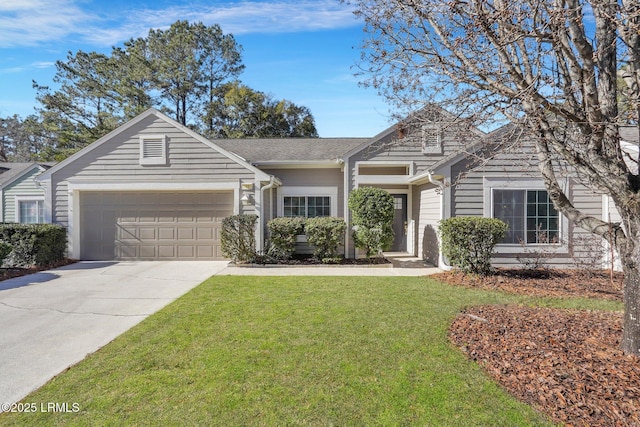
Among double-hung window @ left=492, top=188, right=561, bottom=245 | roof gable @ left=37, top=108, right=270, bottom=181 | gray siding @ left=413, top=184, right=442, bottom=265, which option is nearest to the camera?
double-hung window @ left=492, top=188, right=561, bottom=245

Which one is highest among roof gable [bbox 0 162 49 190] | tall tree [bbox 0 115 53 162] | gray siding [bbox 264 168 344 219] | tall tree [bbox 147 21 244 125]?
tall tree [bbox 147 21 244 125]

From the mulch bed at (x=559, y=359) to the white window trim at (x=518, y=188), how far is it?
12.4ft

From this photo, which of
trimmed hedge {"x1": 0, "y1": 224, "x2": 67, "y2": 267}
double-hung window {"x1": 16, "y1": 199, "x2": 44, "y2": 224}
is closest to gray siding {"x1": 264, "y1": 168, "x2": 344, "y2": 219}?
trimmed hedge {"x1": 0, "y1": 224, "x2": 67, "y2": 267}

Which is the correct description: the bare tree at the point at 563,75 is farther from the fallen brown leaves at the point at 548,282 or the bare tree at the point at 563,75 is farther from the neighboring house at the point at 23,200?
the neighboring house at the point at 23,200

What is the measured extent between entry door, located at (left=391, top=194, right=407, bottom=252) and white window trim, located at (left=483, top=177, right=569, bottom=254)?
3.36 m

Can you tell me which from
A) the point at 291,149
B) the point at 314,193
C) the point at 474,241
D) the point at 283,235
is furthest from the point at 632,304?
the point at 291,149

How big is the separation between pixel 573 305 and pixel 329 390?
4991 mm

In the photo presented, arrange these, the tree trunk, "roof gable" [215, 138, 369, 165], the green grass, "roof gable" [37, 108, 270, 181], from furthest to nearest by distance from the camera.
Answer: "roof gable" [215, 138, 369, 165], "roof gable" [37, 108, 270, 181], the tree trunk, the green grass

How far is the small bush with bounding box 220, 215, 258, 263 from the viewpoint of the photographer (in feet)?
31.3

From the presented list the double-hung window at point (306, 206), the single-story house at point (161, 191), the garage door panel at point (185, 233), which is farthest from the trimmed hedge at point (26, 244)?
the double-hung window at point (306, 206)

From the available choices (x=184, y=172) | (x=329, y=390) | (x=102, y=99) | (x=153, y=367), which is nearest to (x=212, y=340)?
(x=153, y=367)

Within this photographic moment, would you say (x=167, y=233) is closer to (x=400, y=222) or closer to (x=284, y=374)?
(x=400, y=222)

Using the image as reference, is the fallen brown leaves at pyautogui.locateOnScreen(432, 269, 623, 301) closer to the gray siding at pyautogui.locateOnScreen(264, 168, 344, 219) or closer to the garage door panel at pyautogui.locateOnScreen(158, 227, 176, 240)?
the gray siding at pyautogui.locateOnScreen(264, 168, 344, 219)

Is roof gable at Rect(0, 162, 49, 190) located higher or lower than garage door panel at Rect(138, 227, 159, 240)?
higher
